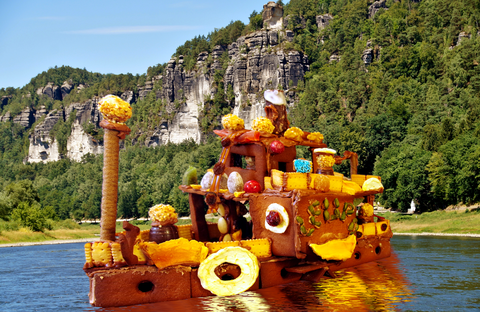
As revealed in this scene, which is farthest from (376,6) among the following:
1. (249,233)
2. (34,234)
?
(249,233)

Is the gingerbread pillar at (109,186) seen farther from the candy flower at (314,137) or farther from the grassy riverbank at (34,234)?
the grassy riverbank at (34,234)

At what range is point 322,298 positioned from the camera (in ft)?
50.2

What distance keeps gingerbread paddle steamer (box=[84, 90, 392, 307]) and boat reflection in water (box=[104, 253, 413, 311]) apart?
36 centimetres

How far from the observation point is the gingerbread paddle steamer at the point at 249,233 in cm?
1393

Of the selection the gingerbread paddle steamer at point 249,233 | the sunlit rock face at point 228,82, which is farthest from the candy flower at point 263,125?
the sunlit rock face at point 228,82

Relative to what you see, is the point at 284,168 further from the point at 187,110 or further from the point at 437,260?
the point at 187,110

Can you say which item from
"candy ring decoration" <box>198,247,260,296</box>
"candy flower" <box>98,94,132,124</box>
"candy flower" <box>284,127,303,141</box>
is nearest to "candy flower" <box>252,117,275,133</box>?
"candy flower" <box>284,127,303,141</box>

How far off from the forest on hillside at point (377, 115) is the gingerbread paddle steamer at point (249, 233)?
29487 mm

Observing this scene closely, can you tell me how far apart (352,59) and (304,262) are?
116099mm

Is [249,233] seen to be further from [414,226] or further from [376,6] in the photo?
[376,6]

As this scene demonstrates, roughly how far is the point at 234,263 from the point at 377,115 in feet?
241

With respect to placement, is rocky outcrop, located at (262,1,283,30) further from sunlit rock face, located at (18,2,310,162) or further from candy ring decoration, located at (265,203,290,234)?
candy ring decoration, located at (265,203,290,234)

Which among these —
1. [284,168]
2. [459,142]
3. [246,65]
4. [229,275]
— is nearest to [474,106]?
[459,142]

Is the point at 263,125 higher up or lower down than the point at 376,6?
lower down
